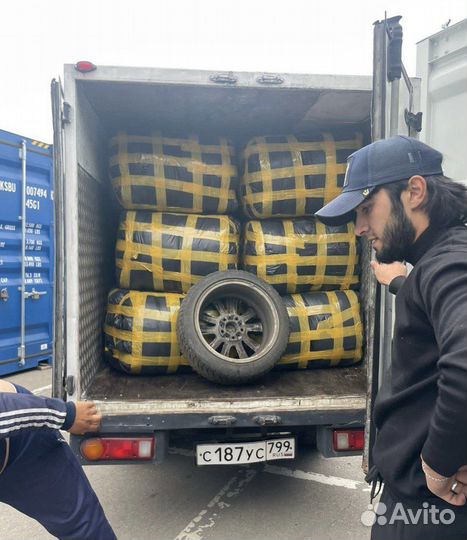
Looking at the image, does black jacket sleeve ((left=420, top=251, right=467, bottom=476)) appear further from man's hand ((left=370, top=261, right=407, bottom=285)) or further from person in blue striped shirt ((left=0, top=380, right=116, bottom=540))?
person in blue striped shirt ((left=0, top=380, right=116, bottom=540))

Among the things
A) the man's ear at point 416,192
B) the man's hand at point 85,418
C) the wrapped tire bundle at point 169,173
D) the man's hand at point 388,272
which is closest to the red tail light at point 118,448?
the man's hand at point 85,418

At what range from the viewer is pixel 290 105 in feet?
10.7

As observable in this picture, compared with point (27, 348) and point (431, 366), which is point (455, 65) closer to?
point (431, 366)

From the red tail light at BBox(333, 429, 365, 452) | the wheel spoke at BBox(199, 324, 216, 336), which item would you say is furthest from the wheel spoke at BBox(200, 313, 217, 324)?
the red tail light at BBox(333, 429, 365, 452)

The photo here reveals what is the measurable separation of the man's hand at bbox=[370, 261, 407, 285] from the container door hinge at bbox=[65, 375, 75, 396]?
173 centimetres

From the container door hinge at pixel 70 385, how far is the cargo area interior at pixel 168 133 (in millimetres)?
113

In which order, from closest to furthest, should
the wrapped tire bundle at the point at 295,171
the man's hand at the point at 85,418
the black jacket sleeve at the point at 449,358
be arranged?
1. the black jacket sleeve at the point at 449,358
2. the man's hand at the point at 85,418
3. the wrapped tire bundle at the point at 295,171

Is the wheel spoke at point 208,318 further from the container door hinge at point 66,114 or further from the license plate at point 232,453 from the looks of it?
the container door hinge at point 66,114

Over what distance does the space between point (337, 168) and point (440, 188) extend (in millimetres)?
2135

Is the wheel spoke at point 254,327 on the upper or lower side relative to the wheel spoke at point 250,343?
upper

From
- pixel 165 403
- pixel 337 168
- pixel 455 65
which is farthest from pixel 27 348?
pixel 455 65

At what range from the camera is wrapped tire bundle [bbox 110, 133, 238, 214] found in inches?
132

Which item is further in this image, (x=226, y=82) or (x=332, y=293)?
(x=332, y=293)

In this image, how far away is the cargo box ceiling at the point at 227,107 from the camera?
290 centimetres
